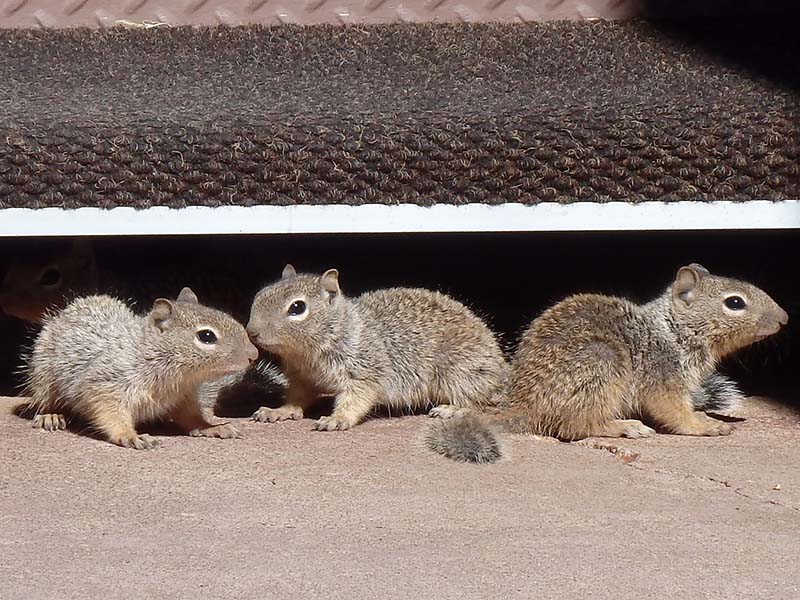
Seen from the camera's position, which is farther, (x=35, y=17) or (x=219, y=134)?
(x=35, y=17)

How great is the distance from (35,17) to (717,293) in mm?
3196

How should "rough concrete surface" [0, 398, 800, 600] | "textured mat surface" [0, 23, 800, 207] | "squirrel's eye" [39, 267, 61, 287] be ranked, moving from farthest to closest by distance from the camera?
"squirrel's eye" [39, 267, 61, 287], "textured mat surface" [0, 23, 800, 207], "rough concrete surface" [0, 398, 800, 600]

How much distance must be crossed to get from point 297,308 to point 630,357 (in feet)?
3.54

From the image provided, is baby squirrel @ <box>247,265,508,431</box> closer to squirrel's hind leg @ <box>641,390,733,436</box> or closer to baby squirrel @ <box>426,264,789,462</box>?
baby squirrel @ <box>426,264,789,462</box>

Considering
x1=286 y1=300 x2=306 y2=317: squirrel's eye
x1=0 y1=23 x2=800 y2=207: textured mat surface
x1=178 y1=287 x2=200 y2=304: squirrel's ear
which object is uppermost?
x1=0 y1=23 x2=800 y2=207: textured mat surface

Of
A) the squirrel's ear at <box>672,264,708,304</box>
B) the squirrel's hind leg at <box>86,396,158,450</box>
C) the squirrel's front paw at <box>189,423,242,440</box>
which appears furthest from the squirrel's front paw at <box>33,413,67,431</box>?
the squirrel's ear at <box>672,264,708,304</box>

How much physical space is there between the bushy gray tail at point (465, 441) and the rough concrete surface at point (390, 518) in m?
0.05

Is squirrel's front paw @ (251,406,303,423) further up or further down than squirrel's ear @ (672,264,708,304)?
further down

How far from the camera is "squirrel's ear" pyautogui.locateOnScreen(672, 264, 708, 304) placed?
3.99 m

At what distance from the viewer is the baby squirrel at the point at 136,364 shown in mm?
3750

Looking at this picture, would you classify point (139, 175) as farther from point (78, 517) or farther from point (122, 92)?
point (78, 517)

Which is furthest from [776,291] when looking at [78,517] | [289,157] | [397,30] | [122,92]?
[78,517]

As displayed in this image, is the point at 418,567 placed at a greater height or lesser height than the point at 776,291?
lesser

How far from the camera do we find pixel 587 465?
3408 millimetres
